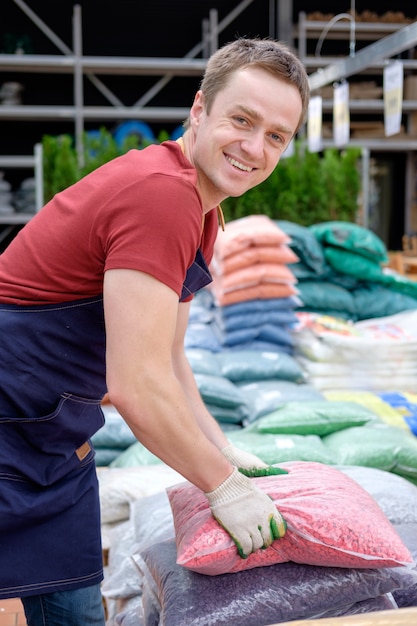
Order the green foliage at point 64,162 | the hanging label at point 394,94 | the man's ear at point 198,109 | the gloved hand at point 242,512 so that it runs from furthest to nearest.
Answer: the green foliage at point 64,162 → the hanging label at point 394,94 → the man's ear at point 198,109 → the gloved hand at point 242,512

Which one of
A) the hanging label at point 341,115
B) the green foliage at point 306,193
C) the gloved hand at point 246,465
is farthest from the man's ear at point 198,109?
the green foliage at point 306,193

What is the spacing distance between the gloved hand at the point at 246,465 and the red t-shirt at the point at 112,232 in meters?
0.47

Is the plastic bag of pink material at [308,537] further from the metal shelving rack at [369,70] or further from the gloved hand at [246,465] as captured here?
the metal shelving rack at [369,70]

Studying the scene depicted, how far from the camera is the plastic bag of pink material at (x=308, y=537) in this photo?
1.38 meters

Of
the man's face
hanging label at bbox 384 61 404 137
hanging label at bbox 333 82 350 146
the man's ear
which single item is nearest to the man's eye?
the man's face

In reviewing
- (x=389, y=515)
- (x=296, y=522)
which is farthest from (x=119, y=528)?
(x=296, y=522)

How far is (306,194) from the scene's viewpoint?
244 inches

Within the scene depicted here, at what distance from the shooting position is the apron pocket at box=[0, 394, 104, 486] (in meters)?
1.37

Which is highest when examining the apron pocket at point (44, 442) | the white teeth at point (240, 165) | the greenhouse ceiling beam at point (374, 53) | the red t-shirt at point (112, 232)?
the greenhouse ceiling beam at point (374, 53)

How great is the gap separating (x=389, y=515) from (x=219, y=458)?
2.64 feet

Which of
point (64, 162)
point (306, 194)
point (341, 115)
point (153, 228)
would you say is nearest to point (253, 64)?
point (153, 228)

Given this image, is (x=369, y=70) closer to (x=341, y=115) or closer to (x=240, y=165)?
(x=341, y=115)

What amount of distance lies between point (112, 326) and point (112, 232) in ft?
0.46

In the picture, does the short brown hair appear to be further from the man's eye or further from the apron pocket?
the apron pocket
